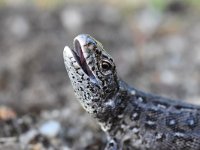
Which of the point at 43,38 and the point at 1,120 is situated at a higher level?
the point at 43,38

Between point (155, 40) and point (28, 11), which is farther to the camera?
point (28, 11)

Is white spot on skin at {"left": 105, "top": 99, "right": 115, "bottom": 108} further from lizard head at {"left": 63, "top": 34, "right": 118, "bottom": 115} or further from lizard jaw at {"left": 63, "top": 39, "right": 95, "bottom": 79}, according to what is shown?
lizard jaw at {"left": 63, "top": 39, "right": 95, "bottom": 79}

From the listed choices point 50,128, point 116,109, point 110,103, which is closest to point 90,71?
point 110,103

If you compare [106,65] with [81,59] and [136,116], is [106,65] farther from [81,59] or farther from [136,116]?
[136,116]

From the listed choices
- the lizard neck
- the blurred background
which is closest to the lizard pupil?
the lizard neck

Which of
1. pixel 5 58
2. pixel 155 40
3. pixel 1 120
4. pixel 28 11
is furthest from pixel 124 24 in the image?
pixel 1 120

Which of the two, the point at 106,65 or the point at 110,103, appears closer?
the point at 106,65

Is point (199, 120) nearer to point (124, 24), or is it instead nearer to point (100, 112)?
point (100, 112)

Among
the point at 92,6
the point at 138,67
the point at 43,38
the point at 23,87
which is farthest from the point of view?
the point at 92,6
